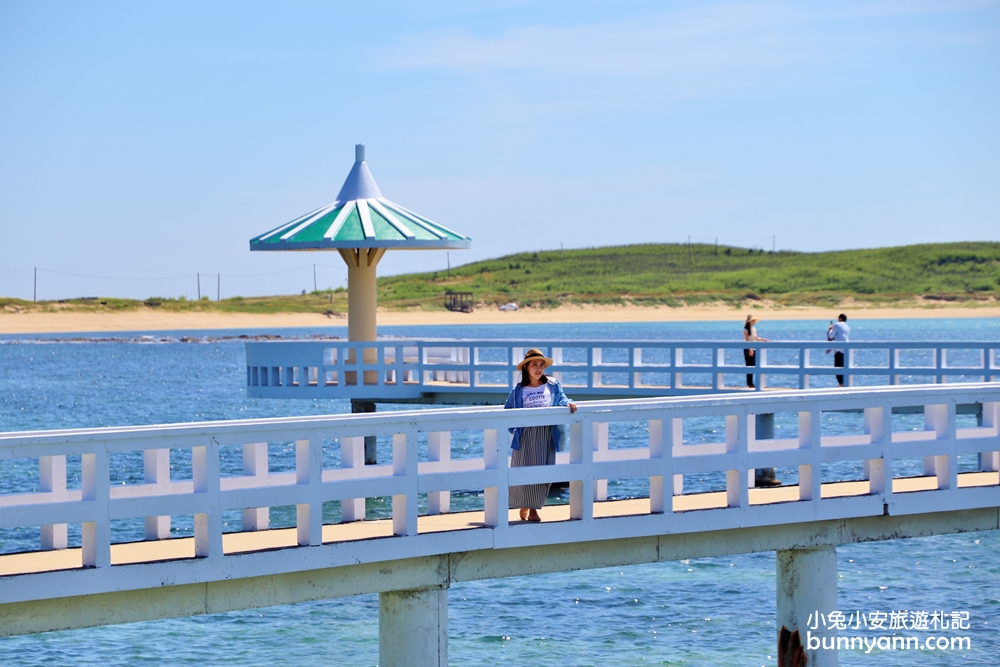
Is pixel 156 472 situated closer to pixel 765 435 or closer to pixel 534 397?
pixel 534 397

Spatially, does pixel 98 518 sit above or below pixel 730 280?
below

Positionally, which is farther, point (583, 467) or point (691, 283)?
point (691, 283)

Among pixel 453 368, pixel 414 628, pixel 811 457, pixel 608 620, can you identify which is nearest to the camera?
pixel 414 628

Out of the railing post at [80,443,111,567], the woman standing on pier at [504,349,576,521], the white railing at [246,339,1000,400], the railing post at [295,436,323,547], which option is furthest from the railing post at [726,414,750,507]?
the white railing at [246,339,1000,400]

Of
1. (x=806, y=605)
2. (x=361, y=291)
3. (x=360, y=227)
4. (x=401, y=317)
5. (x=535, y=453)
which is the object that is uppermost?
(x=360, y=227)

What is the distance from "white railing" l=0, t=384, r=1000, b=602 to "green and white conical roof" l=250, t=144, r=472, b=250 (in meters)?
14.7

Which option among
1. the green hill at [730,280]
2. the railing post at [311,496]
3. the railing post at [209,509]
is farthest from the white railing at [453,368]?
the green hill at [730,280]

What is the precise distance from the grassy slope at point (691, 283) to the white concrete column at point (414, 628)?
13435 centimetres

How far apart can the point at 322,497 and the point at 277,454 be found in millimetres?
27418

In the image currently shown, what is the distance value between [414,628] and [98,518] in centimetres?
234

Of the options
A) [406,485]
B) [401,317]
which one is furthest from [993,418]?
[401,317]

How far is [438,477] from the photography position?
9.62 metres

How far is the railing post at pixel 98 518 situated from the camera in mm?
8367

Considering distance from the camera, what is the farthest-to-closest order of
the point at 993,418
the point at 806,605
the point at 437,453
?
the point at 993,418 < the point at 806,605 < the point at 437,453
